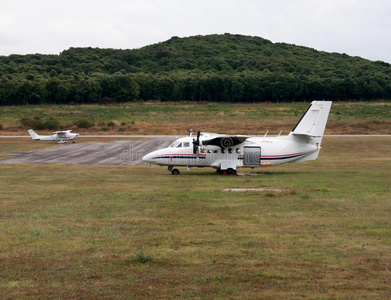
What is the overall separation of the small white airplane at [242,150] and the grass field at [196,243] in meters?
8.95

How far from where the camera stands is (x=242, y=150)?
33125 mm

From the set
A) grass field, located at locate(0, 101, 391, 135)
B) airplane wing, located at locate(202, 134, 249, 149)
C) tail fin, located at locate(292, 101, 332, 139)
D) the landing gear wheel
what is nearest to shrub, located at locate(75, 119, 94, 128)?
grass field, located at locate(0, 101, 391, 135)

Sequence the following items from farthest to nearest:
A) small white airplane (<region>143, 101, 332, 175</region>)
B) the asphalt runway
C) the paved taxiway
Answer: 1. the paved taxiway
2. the asphalt runway
3. small white airplane (<region>143, 101, 332, 175</region>)

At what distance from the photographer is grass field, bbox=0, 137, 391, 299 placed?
8.77m

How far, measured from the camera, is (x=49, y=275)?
30.9ft

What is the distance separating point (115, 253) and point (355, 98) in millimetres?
148788

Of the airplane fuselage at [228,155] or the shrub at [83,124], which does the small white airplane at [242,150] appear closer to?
the airplane fuselage at [228,155]

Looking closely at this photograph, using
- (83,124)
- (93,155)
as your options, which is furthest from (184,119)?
(93,155)

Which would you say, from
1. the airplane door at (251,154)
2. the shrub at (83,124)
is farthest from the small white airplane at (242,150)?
the shrub at (83,124)

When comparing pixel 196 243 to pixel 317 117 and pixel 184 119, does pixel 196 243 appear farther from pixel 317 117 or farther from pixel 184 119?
pixel 184 119

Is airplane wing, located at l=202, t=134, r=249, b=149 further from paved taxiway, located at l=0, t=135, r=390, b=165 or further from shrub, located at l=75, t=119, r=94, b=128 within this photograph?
shrub, located at l=75, t=119, r=94, b=128

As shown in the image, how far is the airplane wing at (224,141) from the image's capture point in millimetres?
32281

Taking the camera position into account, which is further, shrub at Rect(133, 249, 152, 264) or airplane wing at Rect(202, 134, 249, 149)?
airplane wing at Rect(202, 134, 249, 149)

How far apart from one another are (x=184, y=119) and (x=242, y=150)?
68.4m
